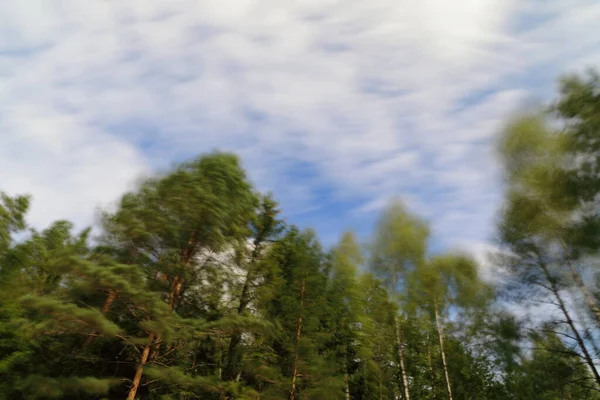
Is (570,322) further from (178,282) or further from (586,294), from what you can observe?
(178,282)

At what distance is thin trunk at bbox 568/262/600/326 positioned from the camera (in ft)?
29.4

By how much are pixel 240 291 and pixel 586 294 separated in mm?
11324

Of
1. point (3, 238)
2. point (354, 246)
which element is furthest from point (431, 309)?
point (3, 238)

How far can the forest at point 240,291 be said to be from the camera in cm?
895

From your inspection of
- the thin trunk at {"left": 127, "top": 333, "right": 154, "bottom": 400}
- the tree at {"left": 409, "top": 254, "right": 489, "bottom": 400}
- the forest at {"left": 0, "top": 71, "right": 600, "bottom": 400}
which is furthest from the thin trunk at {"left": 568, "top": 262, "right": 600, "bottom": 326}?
the thin trunk at {"left": 127, "top": 333, "right": 154, "bottom": 400}

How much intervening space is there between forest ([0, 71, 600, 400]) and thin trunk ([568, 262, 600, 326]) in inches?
1.5

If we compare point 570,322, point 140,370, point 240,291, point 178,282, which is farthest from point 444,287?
point 140,370

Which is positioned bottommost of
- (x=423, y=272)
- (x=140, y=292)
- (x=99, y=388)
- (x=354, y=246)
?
(x=99, y=388)

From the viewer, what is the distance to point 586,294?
935 cm

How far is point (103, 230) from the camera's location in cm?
1272

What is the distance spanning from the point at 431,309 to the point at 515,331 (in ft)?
23.7

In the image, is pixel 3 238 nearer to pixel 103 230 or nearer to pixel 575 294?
pixel 103 230

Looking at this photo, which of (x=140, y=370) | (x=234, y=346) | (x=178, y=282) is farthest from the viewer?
(x=234, y=346)

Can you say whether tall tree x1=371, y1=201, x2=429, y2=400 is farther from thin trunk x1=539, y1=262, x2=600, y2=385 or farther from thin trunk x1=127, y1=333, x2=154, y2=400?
thin trunk x1=127, y1=333, x2=154, y2=400
